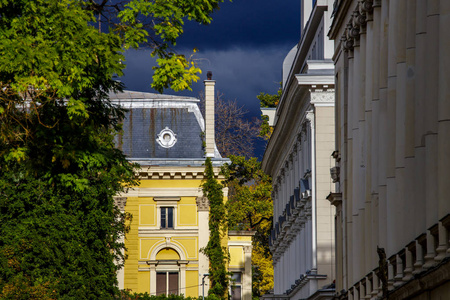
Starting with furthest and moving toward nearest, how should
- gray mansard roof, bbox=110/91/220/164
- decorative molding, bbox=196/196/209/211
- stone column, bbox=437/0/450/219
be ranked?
gray mansard roof, bbox=110/91/220/164 → decorative molding, bbox=196/196/209/211 → stone column, bbox=437/0/450/219

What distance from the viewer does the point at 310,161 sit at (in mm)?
44219

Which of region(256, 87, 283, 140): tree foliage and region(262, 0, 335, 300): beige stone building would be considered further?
region(256, 87, 283, 140): tree foliage

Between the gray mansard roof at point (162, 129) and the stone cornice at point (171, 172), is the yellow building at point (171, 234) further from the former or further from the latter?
the gray mansard roof at point (162, 129)

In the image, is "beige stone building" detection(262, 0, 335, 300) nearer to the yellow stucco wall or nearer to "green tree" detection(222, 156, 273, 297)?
"green tree" detection(222, 156, 273, 297)

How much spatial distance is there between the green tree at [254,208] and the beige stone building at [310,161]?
15.1m

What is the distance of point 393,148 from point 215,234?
4928 centimetres

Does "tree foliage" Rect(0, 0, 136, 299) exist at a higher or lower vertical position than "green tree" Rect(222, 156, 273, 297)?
lower

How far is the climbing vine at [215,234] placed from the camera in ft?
234

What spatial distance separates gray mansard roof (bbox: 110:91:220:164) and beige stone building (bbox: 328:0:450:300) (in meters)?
44.2

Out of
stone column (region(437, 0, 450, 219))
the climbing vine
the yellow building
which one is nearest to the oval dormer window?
the yellow building

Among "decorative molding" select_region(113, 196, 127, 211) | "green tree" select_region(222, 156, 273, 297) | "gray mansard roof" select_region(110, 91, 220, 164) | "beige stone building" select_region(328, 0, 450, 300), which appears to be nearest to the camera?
"beige stone building" select_region(328, 0, 450, 300)

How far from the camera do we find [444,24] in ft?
59.8

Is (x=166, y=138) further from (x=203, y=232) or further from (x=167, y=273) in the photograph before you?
(x=167, y=273)

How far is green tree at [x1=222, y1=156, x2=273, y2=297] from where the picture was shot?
70375mm
